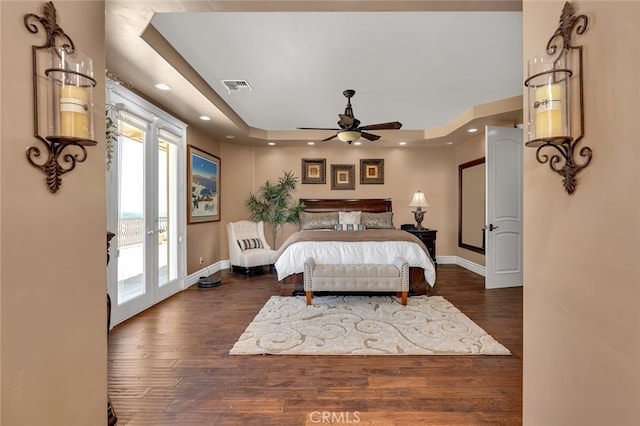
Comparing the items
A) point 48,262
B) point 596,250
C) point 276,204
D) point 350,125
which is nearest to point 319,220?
point 276,204

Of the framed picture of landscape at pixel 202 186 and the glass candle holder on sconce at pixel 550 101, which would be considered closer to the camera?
the glass candle holder on sconce at pixel 550 101

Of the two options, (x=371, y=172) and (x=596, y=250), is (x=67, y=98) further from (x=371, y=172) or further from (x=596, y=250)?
(x=371, y=172)

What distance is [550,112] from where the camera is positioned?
3.81ft

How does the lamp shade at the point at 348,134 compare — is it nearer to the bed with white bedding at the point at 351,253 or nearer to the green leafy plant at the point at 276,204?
the bed with white bedding at the point at 351,253

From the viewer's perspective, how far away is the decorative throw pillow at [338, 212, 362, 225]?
6.37m

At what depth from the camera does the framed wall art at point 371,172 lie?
22.6 feet

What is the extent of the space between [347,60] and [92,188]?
258 cm

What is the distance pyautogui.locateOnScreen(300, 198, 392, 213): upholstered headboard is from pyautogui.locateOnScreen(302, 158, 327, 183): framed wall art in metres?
0.45

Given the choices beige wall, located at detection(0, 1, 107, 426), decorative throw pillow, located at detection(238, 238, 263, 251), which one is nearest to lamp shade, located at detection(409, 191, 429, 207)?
decorative throw pillow, located at detection(238, 238, 263, 251)

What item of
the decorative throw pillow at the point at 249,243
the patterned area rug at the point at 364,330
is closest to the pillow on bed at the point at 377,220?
the decorative throw pillow at the point at 249,243

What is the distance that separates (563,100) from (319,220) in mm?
5389

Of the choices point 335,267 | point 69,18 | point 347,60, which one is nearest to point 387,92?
point 347,60

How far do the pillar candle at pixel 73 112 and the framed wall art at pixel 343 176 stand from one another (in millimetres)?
5821

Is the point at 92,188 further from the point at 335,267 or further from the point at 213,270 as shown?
the point at 213,270
